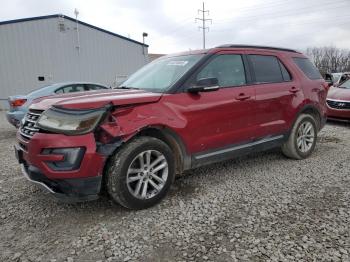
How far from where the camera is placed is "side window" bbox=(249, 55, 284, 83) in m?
4.57

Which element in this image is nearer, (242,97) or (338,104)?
(242,97)

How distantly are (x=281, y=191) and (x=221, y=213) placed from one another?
3.35ft

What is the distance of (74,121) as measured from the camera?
2961mm

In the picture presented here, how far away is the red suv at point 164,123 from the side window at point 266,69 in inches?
0.7

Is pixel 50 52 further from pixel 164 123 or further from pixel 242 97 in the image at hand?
pixel 164 123

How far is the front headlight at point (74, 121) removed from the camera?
2.94 meters

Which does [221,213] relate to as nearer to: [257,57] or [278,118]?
[278,118]

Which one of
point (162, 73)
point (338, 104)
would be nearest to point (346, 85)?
point (338, 104)

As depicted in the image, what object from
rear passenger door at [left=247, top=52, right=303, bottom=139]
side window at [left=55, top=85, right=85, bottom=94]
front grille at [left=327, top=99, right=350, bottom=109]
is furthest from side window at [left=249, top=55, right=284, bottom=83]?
side window at [left=55, top=85, right=85, bottom=94]

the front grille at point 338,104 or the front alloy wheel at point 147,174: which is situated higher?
the front grille at point 338,104

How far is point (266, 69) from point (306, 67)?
1181 millimetres

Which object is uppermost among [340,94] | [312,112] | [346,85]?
[346,85]

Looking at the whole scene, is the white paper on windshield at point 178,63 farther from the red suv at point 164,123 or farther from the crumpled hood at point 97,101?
the crumpled hood at point 97,101

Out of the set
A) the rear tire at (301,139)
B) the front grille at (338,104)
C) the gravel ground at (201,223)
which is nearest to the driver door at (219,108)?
the gravel ground at (201,223)
